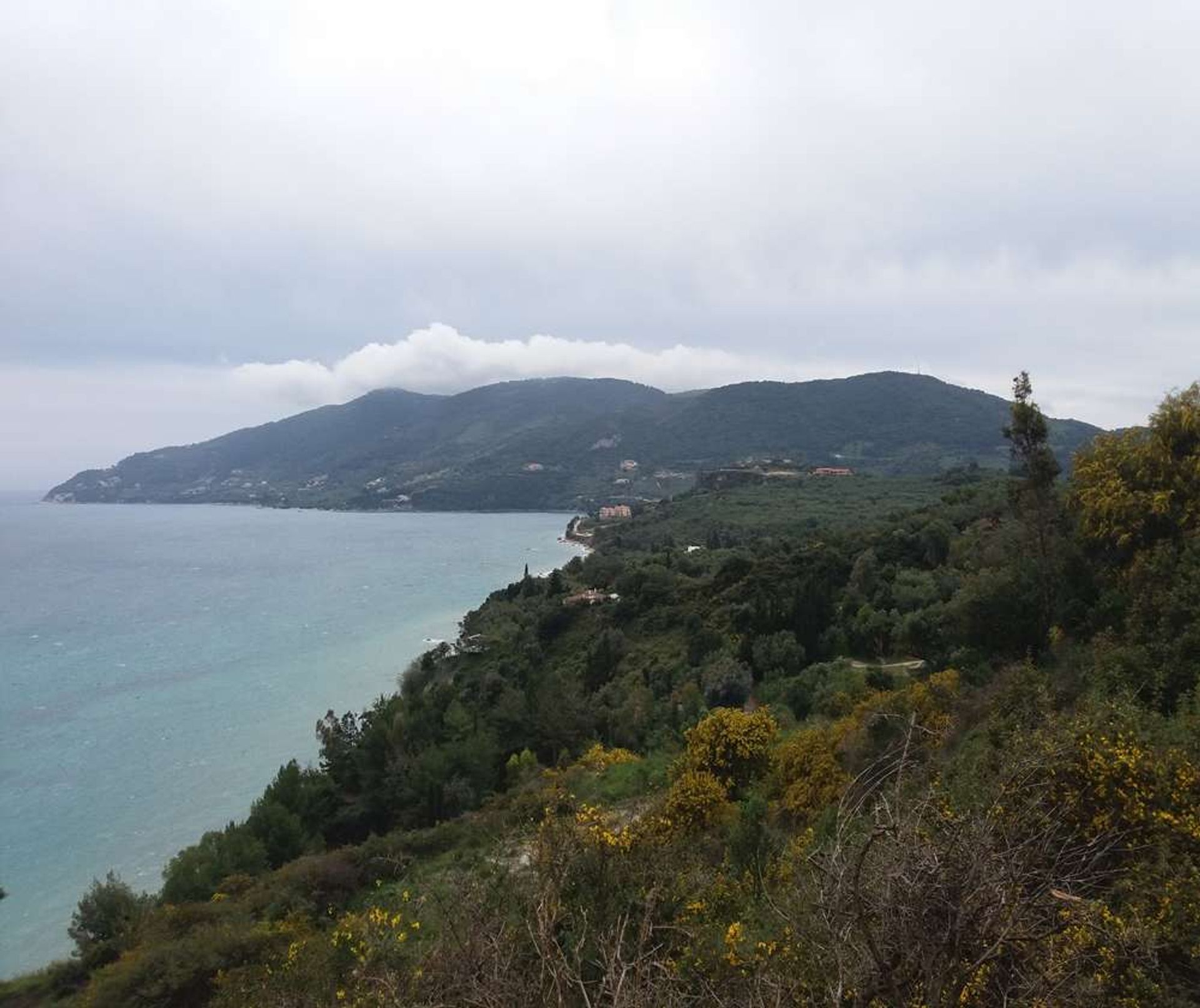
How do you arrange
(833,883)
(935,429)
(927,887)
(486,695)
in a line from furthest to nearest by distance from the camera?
(935,429) < (486,695) < (833,883) < (927,887)

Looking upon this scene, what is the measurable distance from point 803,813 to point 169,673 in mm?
42405

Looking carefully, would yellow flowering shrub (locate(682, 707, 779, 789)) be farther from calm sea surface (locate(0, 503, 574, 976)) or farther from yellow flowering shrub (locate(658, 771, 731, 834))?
calm sea surface (locate(0, 503, 574, 976))

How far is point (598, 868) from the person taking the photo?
19.0 feet

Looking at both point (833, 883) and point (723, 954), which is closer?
point (833, 883)

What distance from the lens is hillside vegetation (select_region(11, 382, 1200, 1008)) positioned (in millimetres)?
3355

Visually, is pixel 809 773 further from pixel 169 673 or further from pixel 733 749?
pixel 169 673

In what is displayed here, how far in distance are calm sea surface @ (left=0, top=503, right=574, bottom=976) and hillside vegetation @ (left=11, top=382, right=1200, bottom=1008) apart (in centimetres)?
713

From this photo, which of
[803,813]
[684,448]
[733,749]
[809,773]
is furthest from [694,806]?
[684,448]

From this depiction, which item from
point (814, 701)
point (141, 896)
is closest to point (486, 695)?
point (141, 896)

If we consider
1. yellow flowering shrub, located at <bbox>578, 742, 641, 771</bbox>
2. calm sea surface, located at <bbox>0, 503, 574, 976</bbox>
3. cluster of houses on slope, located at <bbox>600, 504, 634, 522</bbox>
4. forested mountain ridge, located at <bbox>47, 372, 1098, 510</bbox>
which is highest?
forested mountain ridge, located at <bbox>47, 372, 1098, 510</bbox>

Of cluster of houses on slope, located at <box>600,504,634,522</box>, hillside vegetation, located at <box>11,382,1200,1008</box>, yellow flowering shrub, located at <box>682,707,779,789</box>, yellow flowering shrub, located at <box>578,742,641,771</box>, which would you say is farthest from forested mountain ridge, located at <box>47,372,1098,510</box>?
yellow flowering shrub, located at <box>682,707,779,789</box>

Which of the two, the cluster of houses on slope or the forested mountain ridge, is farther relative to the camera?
the forested mountain ridge

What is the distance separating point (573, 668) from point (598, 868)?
2628 centimetres

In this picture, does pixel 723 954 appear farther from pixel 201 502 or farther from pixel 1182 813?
pixel 201 502
